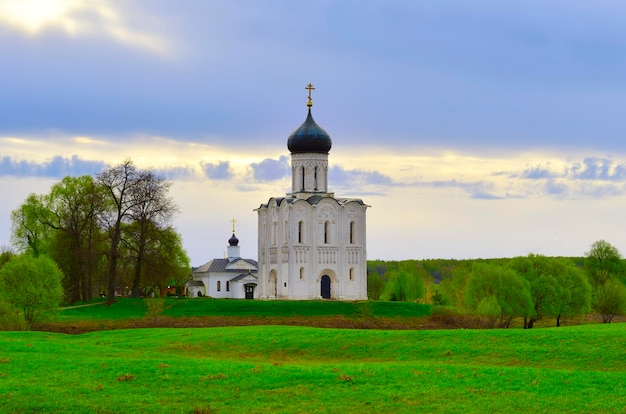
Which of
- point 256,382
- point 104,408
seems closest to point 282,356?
point 256,382

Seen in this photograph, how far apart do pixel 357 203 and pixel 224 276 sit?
2233 cm

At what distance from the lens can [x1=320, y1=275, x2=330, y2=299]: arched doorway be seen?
7275 centimetres

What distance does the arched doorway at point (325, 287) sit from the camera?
72.8 m

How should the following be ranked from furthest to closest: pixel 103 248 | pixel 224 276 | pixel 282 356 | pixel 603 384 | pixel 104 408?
pixel 224 276 → pixel 103 248 → pixel 282 356 → pixel 603 384 → pixel 104 408

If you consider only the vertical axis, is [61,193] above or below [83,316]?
above

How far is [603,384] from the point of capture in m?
25.2

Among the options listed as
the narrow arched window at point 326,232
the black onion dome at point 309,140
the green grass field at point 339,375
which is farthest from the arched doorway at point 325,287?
the green grass field at point 339,375

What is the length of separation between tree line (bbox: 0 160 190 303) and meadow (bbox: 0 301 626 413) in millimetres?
29328

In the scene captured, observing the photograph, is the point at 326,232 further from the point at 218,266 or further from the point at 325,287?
the point at 218,266

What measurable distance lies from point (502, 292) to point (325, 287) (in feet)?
71.0

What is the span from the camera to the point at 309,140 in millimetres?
73250

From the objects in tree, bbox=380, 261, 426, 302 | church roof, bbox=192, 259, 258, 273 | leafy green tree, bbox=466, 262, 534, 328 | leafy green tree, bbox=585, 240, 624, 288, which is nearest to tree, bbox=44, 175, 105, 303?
church roof, bbox=192, 259, 258, 273

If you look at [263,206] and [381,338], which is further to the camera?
[263,206]

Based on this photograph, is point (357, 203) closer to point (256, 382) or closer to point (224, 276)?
point (224, 276)
